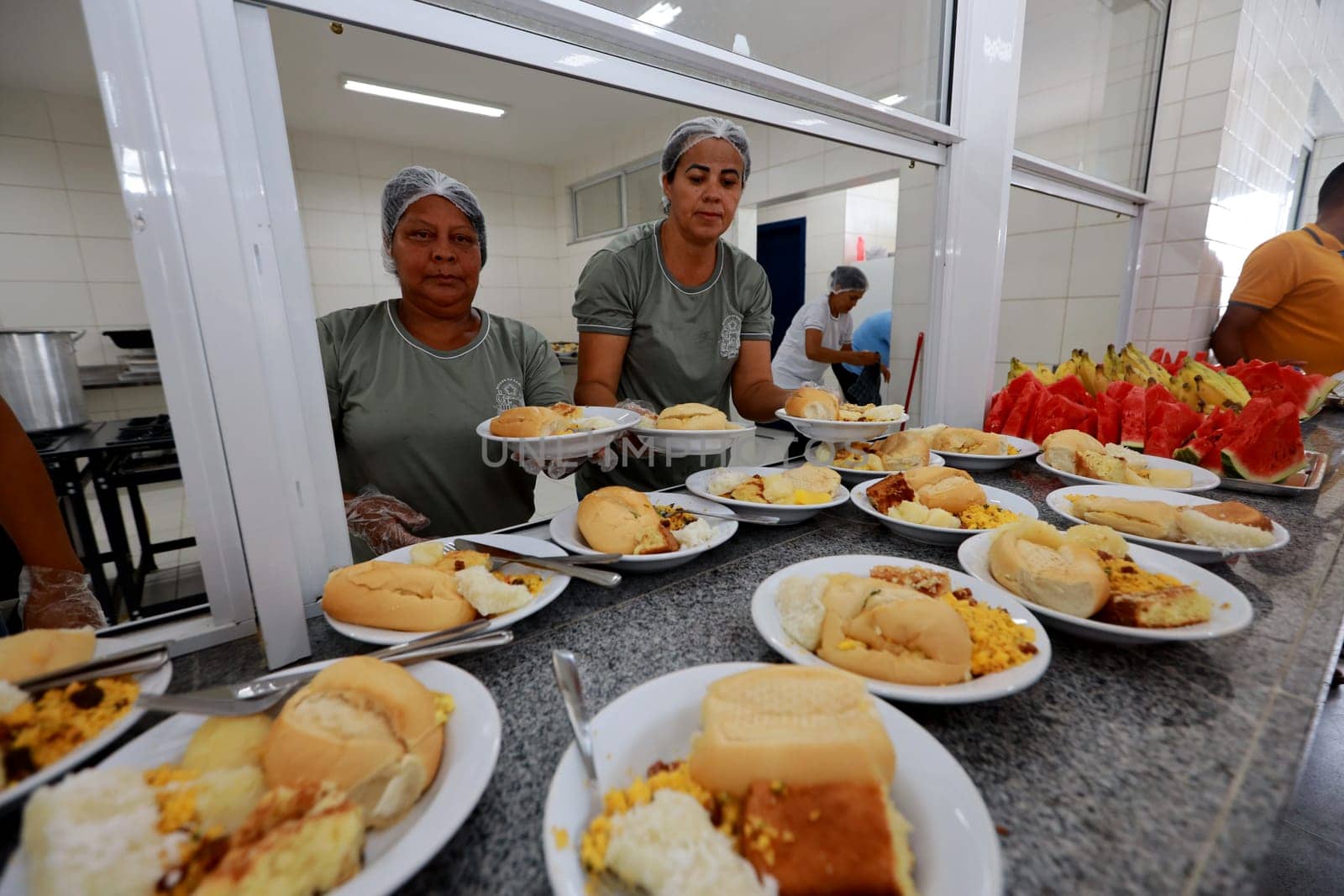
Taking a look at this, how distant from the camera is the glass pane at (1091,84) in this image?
8.32 ft

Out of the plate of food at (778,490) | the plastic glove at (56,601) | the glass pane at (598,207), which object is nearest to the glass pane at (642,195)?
the glass pane at (598,207)

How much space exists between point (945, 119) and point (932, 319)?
0.60m

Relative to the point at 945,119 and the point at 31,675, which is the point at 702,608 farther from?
the point at 945,119

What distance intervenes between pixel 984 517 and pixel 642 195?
5.60 m

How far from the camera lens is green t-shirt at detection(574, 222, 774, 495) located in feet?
5.93

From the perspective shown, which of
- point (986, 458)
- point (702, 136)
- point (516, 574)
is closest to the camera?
point (516, 574)

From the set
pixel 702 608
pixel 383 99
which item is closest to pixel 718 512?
pixel 702 608

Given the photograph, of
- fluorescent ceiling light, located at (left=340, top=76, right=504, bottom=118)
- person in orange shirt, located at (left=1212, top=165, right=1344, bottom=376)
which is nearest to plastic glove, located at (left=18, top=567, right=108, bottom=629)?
person in orange shirt, located at (left=1212, top=165, right=1344, bottom=376)

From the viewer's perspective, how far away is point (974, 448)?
5.12 feet

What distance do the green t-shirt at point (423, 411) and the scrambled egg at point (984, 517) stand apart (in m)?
1.12

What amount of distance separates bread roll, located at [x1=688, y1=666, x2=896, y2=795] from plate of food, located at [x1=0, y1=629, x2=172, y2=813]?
0.54m

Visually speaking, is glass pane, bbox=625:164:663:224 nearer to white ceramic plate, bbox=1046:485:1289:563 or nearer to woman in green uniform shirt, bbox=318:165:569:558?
woman in green uniform shirt, bbox=318:165:569:558

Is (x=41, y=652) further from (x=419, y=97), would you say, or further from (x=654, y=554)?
(x=419, y=97)

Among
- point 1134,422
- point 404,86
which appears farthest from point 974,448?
point 404,86
